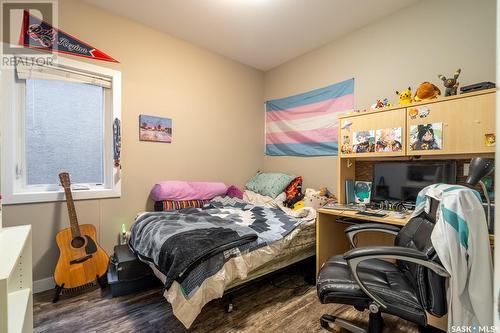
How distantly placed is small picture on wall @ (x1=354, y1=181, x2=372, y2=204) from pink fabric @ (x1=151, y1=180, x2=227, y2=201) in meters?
1.55

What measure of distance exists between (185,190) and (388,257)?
213 cm

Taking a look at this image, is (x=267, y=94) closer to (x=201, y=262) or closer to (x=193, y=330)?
(x=201, y=262)

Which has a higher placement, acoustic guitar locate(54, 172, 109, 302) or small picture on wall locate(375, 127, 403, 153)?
small picture on wall locate(375, 127, 403, 153)

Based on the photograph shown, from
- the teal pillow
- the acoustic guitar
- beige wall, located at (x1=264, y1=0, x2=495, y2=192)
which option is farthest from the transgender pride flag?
the acoustic guitar

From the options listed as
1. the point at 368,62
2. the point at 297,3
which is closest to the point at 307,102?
the point at 368,62

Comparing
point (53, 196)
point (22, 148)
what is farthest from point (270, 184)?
point (22, 148)

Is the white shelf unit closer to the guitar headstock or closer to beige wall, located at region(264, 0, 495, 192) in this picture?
the guitar headstock

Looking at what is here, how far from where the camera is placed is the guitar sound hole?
2010 mm

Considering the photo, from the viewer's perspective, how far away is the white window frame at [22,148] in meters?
1.91

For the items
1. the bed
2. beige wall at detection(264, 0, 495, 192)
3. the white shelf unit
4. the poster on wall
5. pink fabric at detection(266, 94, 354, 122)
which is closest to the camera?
the white shelf unit

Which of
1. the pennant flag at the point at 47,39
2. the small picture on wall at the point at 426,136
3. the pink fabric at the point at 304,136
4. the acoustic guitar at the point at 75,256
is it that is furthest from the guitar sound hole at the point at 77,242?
the small picture on wall at the point at 426,136

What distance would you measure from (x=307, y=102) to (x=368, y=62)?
828 millimetres

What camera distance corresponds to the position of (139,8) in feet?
7.50

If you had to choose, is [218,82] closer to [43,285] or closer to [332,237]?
[332,237]
